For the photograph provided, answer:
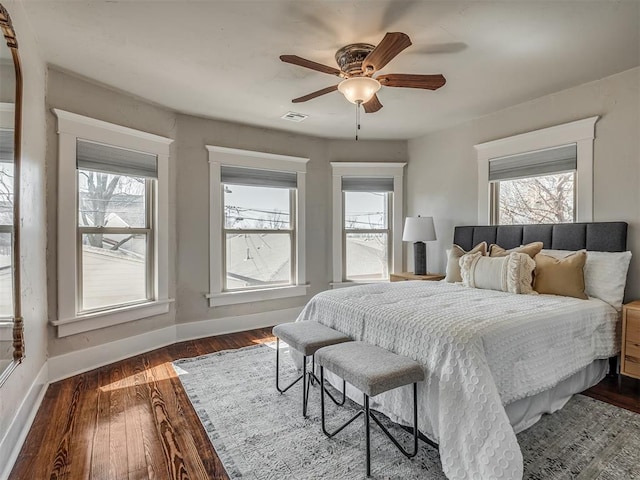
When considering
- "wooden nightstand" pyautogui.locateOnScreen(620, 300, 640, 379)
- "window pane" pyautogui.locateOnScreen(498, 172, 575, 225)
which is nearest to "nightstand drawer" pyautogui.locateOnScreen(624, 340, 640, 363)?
"wooden nightstand" pyautogui.locateOnScreen(620, 300, 640, 379)

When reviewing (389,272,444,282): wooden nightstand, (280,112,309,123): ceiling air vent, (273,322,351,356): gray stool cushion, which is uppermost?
(280,112,309,123): ceiling air vent

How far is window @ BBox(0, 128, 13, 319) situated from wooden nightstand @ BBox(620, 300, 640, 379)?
393cm

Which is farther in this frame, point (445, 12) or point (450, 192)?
point (450, 192)

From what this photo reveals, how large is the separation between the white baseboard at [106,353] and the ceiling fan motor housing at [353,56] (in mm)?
3150

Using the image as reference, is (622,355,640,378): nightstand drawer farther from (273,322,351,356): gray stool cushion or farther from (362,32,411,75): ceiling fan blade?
(362,32,411,75): ceiling fan blade

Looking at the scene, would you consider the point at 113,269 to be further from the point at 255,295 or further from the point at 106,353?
the point at 255,295

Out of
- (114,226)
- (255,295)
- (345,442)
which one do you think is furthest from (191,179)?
(345,442)

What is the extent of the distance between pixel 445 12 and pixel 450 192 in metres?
2.65

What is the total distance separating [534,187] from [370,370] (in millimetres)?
3018

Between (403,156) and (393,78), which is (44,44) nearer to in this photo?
(393,78)

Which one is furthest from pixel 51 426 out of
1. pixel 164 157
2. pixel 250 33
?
pixel 250 33

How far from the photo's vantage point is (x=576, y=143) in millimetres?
3244

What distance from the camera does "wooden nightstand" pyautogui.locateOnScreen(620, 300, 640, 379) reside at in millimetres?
2510

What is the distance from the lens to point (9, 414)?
184cm
